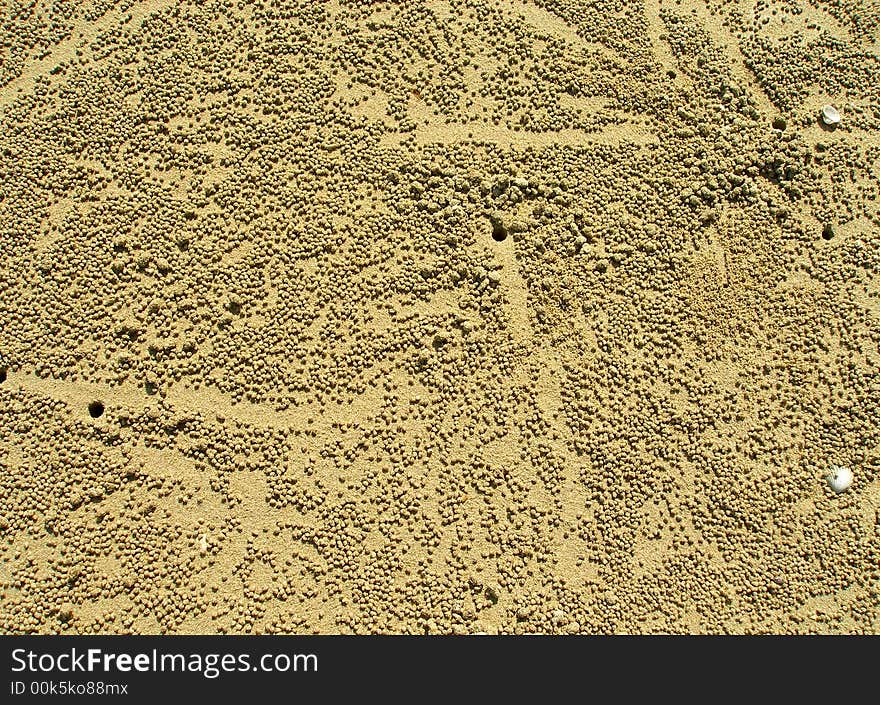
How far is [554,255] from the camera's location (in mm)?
7801

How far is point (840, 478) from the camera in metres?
Answer: 7.53

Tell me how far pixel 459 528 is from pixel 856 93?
6.63 meters

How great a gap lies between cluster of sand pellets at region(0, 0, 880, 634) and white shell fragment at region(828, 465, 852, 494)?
0.29 ft

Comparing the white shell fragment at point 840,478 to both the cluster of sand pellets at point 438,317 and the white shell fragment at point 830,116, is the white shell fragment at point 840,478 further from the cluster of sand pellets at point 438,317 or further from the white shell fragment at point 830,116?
the white shell fragment at point 830,116

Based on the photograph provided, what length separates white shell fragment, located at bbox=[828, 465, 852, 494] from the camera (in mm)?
7527

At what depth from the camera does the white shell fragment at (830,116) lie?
826cm

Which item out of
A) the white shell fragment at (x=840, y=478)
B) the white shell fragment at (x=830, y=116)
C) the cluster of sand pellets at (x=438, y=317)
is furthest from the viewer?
the white shell fragment at (x=830, y=116)

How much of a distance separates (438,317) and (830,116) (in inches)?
196

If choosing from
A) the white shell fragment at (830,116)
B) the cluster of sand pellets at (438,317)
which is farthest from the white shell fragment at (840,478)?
the white shell fragment at (830,116)

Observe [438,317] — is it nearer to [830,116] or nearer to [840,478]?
[840,478]

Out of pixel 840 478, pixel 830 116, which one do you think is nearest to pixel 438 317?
pixel 840 478

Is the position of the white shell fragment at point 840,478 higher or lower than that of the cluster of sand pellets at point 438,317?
lower

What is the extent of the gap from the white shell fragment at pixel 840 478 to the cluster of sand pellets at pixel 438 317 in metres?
0.09

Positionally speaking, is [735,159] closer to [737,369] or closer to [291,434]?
[737,369]
